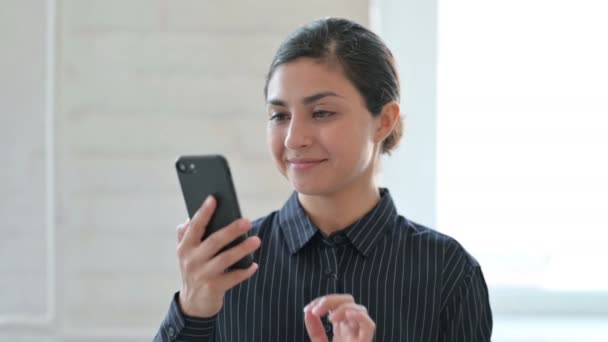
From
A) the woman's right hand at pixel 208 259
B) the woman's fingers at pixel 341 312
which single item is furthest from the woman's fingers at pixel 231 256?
the woman's fingers at pixel 341 312

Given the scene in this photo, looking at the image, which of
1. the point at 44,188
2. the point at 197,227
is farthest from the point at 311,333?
the point at 44,188

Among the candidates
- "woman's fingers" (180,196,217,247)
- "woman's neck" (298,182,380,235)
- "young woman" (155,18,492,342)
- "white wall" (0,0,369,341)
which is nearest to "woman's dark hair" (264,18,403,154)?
"young woman" (155,18,492,342)

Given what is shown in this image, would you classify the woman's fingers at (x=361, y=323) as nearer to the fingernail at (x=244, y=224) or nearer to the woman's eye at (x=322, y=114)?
the fingernail at (x=244, y=224)

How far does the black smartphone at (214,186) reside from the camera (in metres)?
0.84

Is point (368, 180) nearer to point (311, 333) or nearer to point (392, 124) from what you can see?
point (392, 124)

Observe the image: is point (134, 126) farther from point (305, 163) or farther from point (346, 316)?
point (346, 316)

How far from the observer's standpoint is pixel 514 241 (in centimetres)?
154

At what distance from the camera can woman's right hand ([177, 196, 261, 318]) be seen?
0.83m

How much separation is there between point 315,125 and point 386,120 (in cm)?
12

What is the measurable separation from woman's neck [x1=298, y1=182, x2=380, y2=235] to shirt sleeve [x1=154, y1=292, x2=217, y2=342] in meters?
0.19

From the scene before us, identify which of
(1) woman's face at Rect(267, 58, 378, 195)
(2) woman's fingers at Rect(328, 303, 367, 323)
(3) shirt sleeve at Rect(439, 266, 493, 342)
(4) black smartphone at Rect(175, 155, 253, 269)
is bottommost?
(3) shirt sleeve at Rect(439, 266, 493, 342)

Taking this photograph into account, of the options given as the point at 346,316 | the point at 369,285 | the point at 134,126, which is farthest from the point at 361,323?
the point at 134,126

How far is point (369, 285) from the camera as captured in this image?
3.17 ft

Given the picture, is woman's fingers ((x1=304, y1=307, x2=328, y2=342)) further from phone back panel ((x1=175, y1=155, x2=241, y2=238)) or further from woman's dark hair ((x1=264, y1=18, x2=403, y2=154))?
woman's dark hair ((x1=264, y1=18, x2=403, y2=154))
